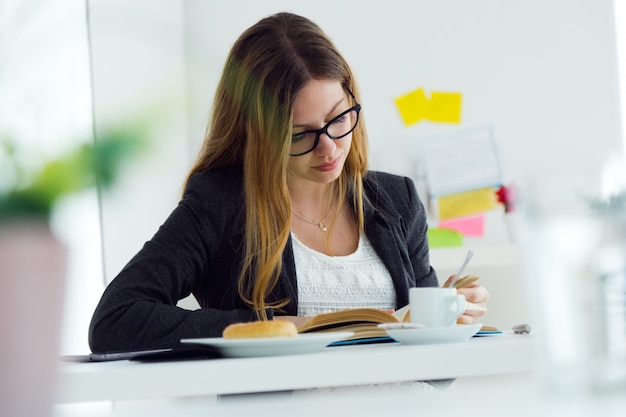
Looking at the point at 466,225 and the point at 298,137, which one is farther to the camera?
the point at 466,225

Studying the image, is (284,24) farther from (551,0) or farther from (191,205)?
(551,0)

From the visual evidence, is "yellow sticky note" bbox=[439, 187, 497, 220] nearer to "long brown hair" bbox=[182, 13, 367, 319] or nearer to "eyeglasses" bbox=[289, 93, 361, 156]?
"long brown hair" bbox=[182, 13, 367, 319]

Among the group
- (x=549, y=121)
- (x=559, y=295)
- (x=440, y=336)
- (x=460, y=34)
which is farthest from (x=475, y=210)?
(x=559, y=295)

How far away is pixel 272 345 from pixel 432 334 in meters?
0.20

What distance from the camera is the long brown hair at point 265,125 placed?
151 cm

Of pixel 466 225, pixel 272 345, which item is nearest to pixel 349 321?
pixel 272 345

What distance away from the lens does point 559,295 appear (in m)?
0.34

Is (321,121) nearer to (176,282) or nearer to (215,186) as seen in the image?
(215,186)

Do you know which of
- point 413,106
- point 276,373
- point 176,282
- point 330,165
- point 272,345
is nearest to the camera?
point 276,373

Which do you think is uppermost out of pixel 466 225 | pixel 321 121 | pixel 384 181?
pixel 321 121

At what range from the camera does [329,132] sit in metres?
1.50

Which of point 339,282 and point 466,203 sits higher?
point 466,203

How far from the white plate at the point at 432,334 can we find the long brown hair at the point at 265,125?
0.56 metres

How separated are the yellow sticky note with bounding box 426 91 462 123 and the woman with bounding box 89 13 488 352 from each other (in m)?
1.00
